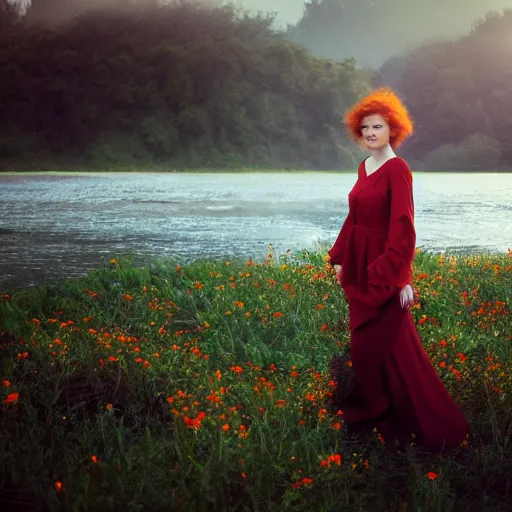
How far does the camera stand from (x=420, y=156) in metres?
22.8

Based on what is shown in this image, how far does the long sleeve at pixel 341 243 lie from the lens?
12.4ft

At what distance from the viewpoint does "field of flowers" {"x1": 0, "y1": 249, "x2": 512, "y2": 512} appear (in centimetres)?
312

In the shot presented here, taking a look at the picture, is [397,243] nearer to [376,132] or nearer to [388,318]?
[388,318]

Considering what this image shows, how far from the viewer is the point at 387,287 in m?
3.56

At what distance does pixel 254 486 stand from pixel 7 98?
820 inches

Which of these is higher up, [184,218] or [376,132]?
[376,132]

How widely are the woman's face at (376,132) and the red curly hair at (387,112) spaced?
1.1 inches

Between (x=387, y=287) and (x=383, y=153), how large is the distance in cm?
68

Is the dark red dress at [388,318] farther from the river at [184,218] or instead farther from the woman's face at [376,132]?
the river at [184,218]

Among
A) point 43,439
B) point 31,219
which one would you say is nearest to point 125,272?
point 43,439

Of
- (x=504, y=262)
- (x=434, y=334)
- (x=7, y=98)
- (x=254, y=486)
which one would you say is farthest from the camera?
(x=7, y=98)

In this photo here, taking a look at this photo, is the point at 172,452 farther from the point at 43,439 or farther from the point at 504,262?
the point at 504,262

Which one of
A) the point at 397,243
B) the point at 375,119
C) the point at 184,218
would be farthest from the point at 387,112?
the point at 184,218

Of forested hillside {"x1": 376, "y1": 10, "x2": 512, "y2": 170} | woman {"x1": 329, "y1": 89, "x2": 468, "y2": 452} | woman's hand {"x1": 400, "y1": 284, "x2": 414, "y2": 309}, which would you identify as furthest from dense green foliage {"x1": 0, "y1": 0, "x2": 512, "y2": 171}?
woman's hand {"x1": 400, "y1": 284, "x2": 414, "y2": 309}
